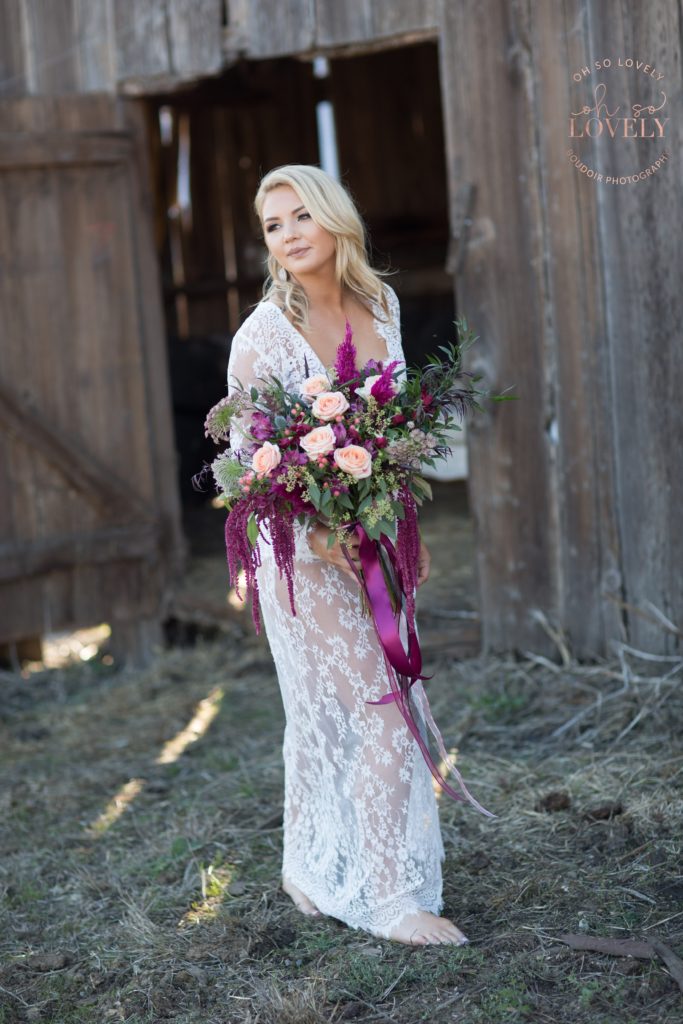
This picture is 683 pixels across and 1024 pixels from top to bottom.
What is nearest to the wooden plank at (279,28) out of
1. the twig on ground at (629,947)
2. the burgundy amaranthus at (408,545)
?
the burgundy amaranthus at (408,545)

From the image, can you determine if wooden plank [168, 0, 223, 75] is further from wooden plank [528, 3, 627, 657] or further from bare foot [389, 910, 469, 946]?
bare foot [389, 910, 469, 946]

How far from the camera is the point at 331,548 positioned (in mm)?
2949

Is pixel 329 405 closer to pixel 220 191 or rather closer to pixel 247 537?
pixel 247 537

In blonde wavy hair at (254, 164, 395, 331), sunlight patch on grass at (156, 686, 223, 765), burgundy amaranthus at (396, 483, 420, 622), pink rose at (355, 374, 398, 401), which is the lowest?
sunlight patch on grass at (156, 686, 223, 765)

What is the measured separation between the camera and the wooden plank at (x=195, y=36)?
5.61 m

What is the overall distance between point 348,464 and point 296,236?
74 cm

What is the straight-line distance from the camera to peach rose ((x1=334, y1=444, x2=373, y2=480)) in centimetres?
276

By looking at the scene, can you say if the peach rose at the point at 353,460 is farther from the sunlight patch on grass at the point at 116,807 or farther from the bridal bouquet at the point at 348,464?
the sunlight patch on grass at the point at 116,807

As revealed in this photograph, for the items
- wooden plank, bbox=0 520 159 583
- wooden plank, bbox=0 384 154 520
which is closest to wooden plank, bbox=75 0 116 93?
wooden plank, bbox=0 384 154 520

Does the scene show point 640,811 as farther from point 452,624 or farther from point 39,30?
point 39,30

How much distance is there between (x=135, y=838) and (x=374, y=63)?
7.78m

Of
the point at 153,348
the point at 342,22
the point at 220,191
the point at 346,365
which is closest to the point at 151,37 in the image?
the point at 342,22

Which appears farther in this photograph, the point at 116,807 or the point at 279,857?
the point at 116,807

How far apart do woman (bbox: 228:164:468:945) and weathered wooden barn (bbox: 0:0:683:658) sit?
67.9 inches
